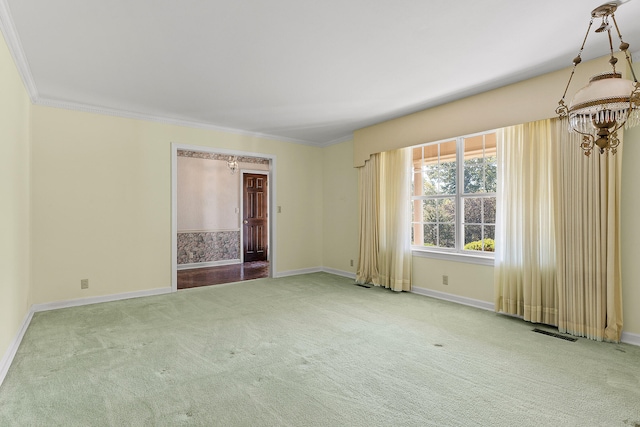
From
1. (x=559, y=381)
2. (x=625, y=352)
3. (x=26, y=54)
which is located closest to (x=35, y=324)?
(x=26, y=54)

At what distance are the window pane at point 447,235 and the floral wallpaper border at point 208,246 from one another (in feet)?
16.7

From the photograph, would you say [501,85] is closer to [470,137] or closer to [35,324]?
[470,137]

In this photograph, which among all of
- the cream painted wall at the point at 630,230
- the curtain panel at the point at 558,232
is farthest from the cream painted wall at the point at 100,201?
the cream painted wall at the point at 630,230

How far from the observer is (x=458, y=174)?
4414mm

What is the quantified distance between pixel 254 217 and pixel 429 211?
15.9ft

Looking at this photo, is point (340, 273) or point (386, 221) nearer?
point (386, 221)

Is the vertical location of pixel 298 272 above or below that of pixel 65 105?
below

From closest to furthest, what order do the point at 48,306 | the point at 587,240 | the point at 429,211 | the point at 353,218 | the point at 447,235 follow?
the point at 587,240 → the point at 48,306 → the point at 447,235 → the point at 429,211 → the point at 353,218

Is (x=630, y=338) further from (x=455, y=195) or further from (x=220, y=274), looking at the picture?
(x=220, y=274)

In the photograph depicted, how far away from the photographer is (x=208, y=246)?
7672mm

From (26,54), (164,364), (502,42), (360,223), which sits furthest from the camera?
(360,223)

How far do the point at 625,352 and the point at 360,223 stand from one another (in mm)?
3579

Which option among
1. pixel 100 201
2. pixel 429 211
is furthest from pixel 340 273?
pixel 100 201

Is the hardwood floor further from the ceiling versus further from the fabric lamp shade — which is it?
the fabric lamp shade
